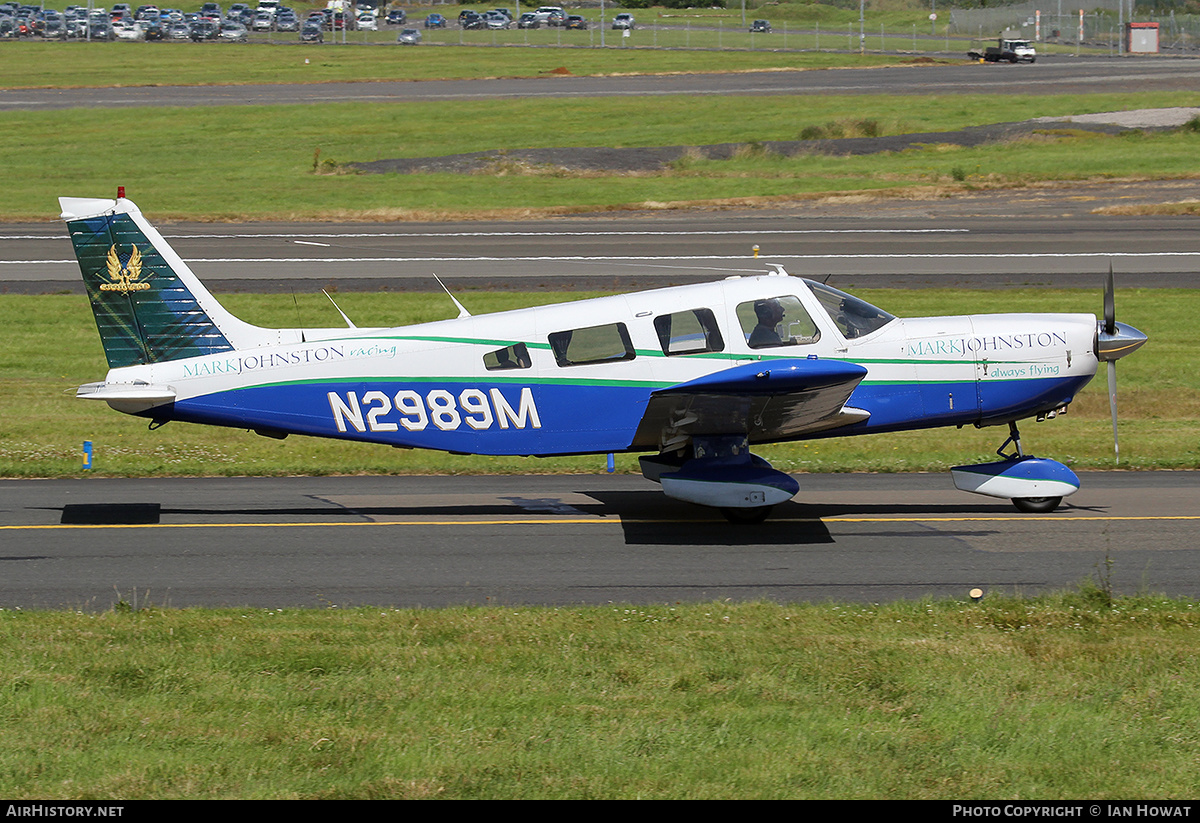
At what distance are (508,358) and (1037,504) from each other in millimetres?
5866

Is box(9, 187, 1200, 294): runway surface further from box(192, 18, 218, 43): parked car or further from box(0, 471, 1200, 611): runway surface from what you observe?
box(192, 18, 218, 43): parked car

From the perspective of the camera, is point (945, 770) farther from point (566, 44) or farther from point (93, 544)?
point (566, 44)

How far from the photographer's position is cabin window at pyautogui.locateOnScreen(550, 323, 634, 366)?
1257 cm

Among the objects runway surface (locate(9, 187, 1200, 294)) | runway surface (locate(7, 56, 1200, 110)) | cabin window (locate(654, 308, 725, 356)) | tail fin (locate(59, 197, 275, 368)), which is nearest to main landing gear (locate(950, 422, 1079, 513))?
cabin window (locate(654, 308, 725, 356))

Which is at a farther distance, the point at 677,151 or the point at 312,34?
the point at 312,34

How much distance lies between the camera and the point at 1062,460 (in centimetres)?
1592

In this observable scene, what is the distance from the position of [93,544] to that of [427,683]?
18.8 feet

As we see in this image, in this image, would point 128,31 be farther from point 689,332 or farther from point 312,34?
point 689,332

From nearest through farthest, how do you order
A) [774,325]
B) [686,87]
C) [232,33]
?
[774,325] < [686,87] < [232,33]

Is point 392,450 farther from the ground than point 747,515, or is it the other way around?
point 747,515

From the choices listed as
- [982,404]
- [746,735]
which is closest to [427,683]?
[746,735]

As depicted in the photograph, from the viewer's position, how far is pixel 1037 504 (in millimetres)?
13297

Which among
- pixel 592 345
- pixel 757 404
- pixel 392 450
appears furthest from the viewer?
pixel 392 450

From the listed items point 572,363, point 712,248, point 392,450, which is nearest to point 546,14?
point 712,248
